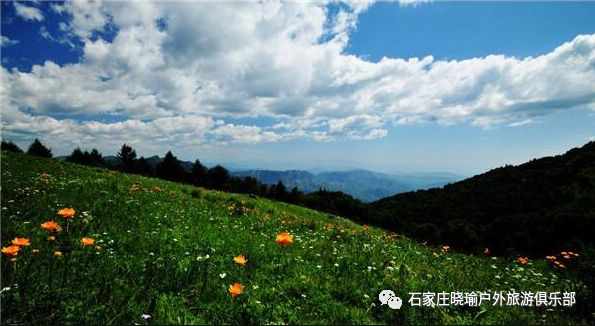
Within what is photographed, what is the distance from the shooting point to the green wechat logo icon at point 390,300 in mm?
5621

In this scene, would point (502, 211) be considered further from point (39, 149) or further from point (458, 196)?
point (39, 149)

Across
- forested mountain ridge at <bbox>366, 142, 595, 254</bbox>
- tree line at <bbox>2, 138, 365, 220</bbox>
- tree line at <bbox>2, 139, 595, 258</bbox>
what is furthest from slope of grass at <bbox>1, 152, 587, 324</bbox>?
tree line at <bbox>2, 138, 365, 220</bbox>

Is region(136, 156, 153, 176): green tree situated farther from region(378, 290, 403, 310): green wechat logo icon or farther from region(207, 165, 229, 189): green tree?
region(378, 290, 403, 310): green wechat logo icon

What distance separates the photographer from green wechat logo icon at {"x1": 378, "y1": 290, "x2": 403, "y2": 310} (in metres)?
5.62

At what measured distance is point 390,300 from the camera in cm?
579

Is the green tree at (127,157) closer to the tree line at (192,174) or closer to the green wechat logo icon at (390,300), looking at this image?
the tree line at (192,174)

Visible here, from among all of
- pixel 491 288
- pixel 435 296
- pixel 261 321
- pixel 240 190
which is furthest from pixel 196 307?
pixel 240 190

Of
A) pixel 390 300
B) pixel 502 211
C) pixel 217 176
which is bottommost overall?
pixel 502 211

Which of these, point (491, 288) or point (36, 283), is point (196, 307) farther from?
point (491, 288)

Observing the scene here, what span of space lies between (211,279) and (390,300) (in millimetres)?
2899

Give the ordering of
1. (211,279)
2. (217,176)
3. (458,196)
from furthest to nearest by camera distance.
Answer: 1. (458,196)
2. (217,176)
3. (211,279)

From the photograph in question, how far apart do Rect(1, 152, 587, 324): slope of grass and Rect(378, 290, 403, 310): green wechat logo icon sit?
0.14m

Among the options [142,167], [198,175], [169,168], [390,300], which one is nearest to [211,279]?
[390,300]

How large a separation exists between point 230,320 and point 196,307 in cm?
58
